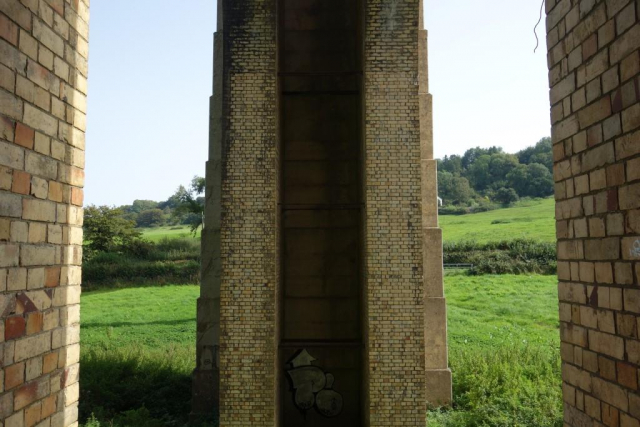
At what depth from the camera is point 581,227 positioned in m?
2.95

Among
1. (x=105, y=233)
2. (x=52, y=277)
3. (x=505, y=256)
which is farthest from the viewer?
(x=105, y=233)

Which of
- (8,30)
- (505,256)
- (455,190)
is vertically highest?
(455,190)

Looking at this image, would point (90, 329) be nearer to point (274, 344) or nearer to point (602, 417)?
point (274, 344)

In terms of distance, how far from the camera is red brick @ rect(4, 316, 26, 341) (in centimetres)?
233

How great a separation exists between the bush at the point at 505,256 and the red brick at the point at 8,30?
2964 cm

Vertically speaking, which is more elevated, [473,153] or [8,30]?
[473,153]

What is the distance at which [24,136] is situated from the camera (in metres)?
2.50

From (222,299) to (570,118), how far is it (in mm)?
6799

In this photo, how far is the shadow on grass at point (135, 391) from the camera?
11219 millimetres

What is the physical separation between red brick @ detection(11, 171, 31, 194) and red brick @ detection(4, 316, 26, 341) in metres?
0.59

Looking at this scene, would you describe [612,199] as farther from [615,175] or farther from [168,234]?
[168,234]

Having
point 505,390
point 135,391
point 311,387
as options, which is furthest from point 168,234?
point 505,390

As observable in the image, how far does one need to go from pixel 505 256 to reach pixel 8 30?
31.7 meters

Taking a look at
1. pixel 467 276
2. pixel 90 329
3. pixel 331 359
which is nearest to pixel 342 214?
pixel 331 359
